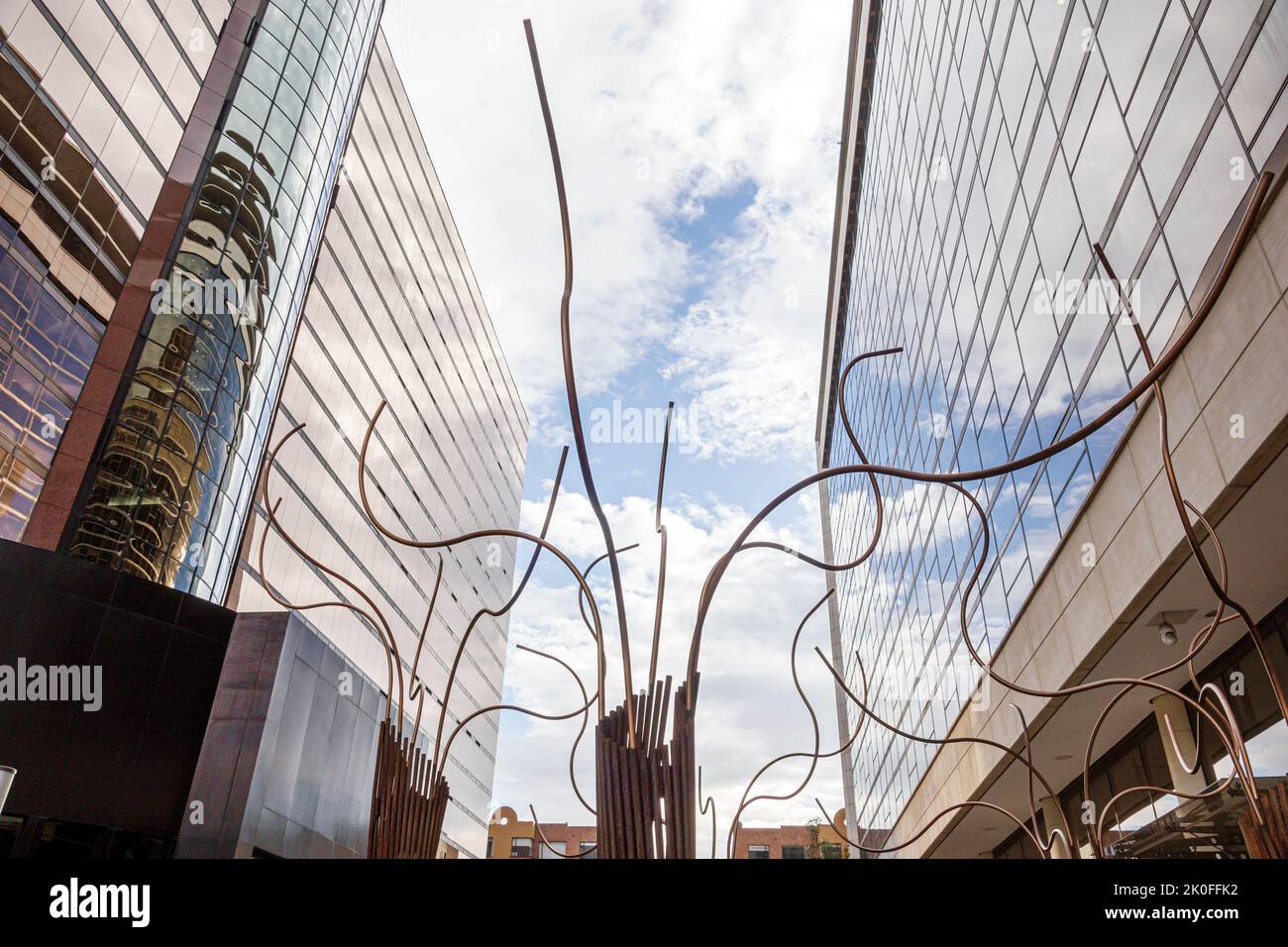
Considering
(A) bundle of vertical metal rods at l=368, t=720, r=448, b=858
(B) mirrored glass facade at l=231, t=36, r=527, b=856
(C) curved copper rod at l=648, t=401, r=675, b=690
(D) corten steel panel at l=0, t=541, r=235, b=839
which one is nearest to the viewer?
(C) curved copper rod at l=648, t=401, r=675, b=690

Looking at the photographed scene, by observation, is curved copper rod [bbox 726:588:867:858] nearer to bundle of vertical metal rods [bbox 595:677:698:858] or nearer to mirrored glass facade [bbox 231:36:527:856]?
bundle of vertical metal rods [bbox 595:677:698:858]

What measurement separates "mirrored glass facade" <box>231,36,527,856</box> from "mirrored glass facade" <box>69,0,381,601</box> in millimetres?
7135

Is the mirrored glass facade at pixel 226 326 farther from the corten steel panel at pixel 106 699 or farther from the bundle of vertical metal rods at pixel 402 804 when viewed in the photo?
the bundle of vertical metal rods at pixel 402 804

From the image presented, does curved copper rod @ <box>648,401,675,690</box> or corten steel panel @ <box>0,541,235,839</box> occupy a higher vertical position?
corten steel panel @ <box>0,541,235,839</box>

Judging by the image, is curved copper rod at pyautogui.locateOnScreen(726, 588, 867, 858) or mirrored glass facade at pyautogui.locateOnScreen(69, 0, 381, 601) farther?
mirrored glass facade at pyautogui.locateOnScreen(69, 0, 381, 601)

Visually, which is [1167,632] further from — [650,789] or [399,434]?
[399,434]

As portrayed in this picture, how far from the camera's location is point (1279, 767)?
11406 mm

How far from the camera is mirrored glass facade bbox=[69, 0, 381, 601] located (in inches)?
671

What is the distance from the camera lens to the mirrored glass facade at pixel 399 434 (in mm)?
30547

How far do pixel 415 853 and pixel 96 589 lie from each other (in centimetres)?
1150

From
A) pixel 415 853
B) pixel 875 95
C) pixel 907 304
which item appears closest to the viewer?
pixel 415 853

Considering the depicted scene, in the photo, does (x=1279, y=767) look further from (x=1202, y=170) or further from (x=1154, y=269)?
(x=1202, y=170)

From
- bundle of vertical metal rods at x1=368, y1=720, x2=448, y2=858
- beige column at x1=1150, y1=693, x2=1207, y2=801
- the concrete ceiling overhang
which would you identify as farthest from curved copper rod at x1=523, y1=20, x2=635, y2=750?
beige column at x1=1150, y1=693, x2=1207, y2=801
